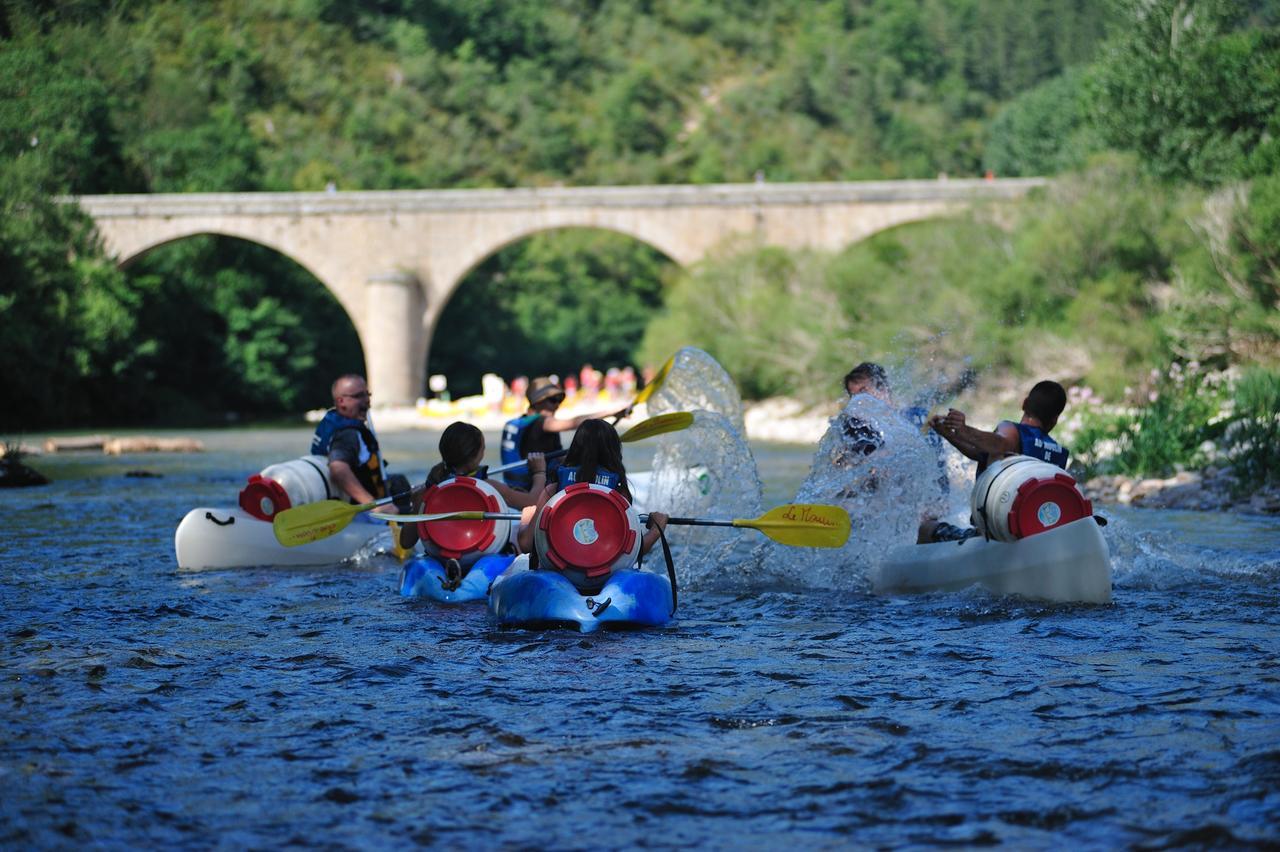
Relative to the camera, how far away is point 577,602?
20.6 feet

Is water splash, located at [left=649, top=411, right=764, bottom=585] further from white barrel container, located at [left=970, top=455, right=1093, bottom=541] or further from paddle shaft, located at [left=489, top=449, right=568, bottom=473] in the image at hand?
white barrel container, located at [left=970, top=455, right=1093, bottom=541]

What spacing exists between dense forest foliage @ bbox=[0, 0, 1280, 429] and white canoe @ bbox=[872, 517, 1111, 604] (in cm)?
1204

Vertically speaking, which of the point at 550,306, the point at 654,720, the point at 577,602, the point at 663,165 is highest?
the point at 663,165

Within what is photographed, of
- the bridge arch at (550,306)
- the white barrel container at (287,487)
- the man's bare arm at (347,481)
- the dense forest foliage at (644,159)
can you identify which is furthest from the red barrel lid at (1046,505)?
the bridge arch at (550,306)

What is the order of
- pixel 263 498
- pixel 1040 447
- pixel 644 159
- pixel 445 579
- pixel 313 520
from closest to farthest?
pixel 1040 447 < pixel 445 579 < pixel 313 520 < pixel 263 498 < pixel 644 159

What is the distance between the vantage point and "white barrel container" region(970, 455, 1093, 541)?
22.2 feet

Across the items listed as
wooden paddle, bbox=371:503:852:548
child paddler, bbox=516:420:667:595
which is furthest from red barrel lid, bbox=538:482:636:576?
wooden paddle, bbox=371:503:852:548

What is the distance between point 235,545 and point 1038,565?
4.43m

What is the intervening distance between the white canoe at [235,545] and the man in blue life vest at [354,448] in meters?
0.43

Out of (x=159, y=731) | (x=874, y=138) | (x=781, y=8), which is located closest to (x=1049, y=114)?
(x=874, y=138)

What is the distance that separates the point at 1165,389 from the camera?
48.1ft

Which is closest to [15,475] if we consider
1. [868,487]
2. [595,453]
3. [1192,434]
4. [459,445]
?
[459,445]

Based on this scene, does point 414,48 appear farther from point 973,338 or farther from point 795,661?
point 795,661

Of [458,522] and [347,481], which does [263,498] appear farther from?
[458,522]
